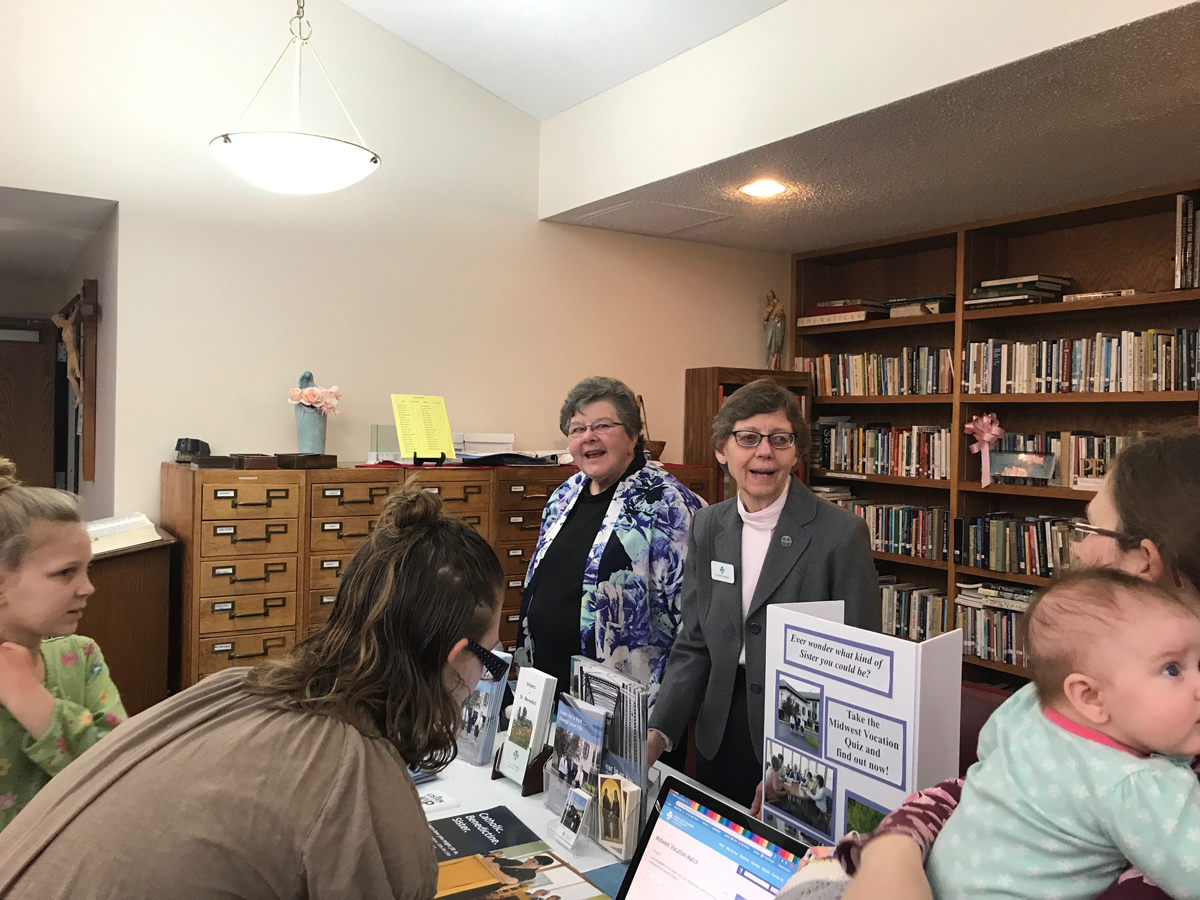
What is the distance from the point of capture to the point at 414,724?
1.13 m

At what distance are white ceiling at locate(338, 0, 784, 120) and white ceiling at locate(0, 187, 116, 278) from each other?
1.49 metres

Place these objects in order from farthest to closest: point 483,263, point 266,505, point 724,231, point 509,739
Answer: point 724,231 < point 483,263 < point 266,505 < point 509,739

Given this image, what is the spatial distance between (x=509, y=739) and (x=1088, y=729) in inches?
46.8

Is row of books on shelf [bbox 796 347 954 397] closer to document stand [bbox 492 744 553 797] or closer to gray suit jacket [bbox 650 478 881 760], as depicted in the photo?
gray suit jacket [bbox 650 478 881 760]

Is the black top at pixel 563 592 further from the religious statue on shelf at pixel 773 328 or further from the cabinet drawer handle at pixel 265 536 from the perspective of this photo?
the religious statue on shelf at pixel 773 328

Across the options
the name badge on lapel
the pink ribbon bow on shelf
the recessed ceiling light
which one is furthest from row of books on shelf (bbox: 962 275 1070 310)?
the name badge on lapel

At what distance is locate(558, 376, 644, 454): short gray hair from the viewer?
2559mm

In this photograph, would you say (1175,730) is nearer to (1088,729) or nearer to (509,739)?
(1088,729)

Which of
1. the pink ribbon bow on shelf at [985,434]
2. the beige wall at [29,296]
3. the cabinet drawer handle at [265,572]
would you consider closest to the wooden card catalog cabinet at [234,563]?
the cabinet drawer handle at [265,572]

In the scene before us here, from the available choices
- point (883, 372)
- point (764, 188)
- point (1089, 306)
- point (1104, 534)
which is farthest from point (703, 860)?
point (883, 372)

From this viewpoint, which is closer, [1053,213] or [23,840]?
[23,840]

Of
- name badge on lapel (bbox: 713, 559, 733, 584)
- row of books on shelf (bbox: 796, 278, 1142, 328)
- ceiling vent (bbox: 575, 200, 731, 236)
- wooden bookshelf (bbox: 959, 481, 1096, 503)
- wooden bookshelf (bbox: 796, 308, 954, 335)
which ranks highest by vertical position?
ceiling vent (bbox: 575, 200, 731, 236)

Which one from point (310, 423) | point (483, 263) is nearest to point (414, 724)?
point (310, 423)

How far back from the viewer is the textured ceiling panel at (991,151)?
2500 millimetres
